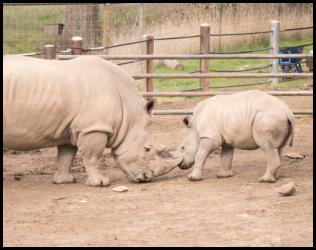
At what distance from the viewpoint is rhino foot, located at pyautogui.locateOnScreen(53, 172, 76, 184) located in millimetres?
9289

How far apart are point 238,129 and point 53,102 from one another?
1.85m

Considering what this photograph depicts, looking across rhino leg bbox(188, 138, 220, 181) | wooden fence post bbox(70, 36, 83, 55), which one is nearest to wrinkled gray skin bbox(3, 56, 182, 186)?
rhino leg bbox(188, 138, 220, 181)

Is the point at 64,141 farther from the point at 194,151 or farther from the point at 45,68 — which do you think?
the point at 194,151

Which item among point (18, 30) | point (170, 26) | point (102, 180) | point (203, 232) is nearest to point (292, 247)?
point (203, 232)

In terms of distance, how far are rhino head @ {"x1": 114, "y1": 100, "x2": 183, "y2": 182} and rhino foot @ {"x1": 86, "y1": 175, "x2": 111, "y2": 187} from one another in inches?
10.9

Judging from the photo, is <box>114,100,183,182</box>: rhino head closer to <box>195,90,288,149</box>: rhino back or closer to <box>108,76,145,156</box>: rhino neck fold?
<box>108,76,145,156</box>: rhino neck fold

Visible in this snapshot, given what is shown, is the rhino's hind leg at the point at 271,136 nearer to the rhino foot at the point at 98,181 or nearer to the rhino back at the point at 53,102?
the rhino back at the point at 53,102

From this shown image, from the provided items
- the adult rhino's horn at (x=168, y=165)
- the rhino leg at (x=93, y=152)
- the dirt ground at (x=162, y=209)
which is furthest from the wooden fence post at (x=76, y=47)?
the rhino leg at (x=93, y=152)

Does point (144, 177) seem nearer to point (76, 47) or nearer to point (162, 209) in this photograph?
point (162, 209)

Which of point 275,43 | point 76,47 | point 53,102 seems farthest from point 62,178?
point 275,43

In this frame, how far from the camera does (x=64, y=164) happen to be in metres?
9.34

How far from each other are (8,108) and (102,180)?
121cm

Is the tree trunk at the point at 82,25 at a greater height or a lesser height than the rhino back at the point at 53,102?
greater

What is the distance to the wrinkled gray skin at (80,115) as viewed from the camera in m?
8.75
